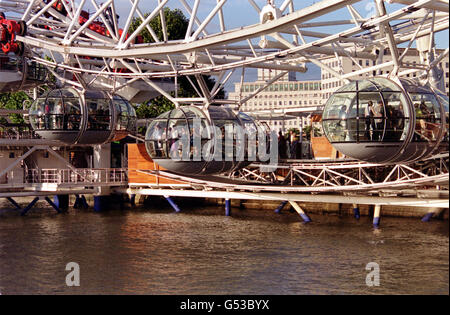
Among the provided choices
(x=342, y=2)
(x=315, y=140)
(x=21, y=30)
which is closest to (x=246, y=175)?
(x=315, y=140)

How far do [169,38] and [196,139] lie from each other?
37.5 metres

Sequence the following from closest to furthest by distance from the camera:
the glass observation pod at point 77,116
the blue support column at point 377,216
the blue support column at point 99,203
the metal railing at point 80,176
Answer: the glass observation pod at point 77,116 → the blue support column at point 377,216 → the metal railing at point 80,176 → the blue support column at point 99,203

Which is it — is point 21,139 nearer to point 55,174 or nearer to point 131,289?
point 55,174

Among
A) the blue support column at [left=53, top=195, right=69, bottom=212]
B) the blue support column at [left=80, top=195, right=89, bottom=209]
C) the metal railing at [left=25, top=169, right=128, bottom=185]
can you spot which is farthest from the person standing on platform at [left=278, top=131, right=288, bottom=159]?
the blue support column at [left=80, top=195, right=89, bottom=209]

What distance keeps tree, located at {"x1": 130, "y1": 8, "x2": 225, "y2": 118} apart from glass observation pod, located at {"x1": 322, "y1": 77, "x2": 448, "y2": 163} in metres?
37.9

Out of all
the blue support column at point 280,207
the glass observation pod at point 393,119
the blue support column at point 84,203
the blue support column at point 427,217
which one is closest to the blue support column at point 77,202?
the blue support column at point 84,203

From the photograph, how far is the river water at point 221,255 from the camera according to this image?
70.8 ft

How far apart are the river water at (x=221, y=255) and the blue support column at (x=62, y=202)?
5.22 m

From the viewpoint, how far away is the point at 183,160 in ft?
86.3

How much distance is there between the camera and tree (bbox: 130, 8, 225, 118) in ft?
194

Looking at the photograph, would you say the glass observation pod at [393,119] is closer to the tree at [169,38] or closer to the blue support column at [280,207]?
the blue support column at [280,207]

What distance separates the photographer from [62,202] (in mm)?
45406

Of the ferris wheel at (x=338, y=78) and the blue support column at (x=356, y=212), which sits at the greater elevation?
the ferris wheel at (x=338, y=78)

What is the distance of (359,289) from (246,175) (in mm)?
17185
